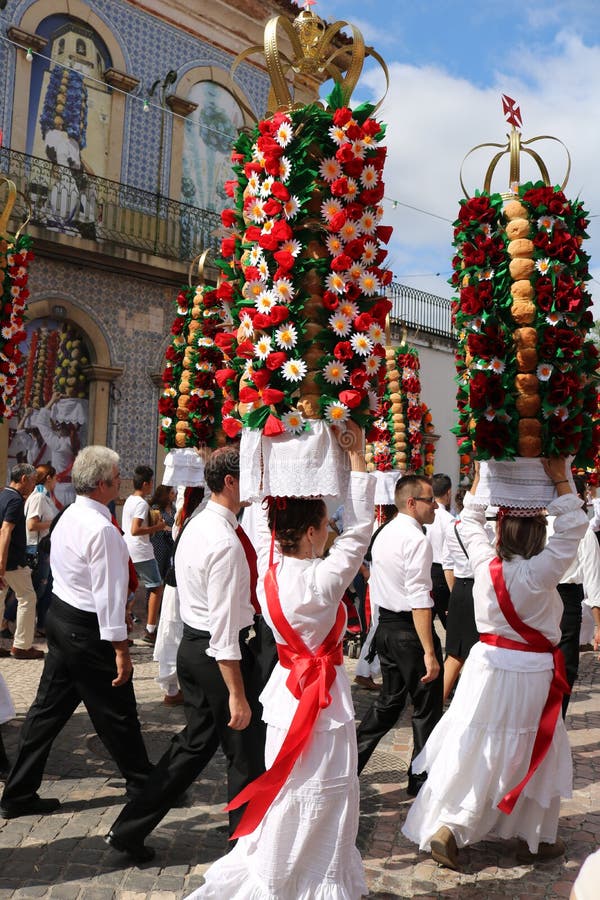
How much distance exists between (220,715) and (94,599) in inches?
42.0

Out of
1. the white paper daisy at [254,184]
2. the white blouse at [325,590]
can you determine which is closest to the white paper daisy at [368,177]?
the white paper daisy at [254,184]

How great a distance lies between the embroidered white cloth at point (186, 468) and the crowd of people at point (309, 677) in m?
1.67

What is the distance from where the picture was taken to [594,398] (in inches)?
176

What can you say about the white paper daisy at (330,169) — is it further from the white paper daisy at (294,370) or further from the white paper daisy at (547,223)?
the white paper daisy at (547,223)

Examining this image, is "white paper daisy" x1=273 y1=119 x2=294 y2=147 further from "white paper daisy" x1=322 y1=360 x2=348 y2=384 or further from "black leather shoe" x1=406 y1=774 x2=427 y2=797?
"black leather shoe" x1=406 y1=774 x2=427 y2=797

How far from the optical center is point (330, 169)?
362 cm

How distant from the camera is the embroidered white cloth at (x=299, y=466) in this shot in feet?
11.4

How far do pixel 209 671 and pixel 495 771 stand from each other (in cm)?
156

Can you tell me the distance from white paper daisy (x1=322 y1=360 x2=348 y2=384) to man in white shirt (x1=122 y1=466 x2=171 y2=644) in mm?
6558

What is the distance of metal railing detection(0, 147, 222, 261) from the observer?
14156mm

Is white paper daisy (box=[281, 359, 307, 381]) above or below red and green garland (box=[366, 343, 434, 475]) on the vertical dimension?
below

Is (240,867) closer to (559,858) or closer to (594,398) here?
(559,858)

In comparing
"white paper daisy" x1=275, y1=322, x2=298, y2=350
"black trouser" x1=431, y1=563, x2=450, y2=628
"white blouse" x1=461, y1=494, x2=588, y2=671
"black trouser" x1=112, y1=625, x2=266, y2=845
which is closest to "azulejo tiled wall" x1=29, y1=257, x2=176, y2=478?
"black trouser" x1=431, y1=563, x2=450, y2=628

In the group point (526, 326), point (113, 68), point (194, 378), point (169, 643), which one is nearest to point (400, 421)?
point (194, 378)
